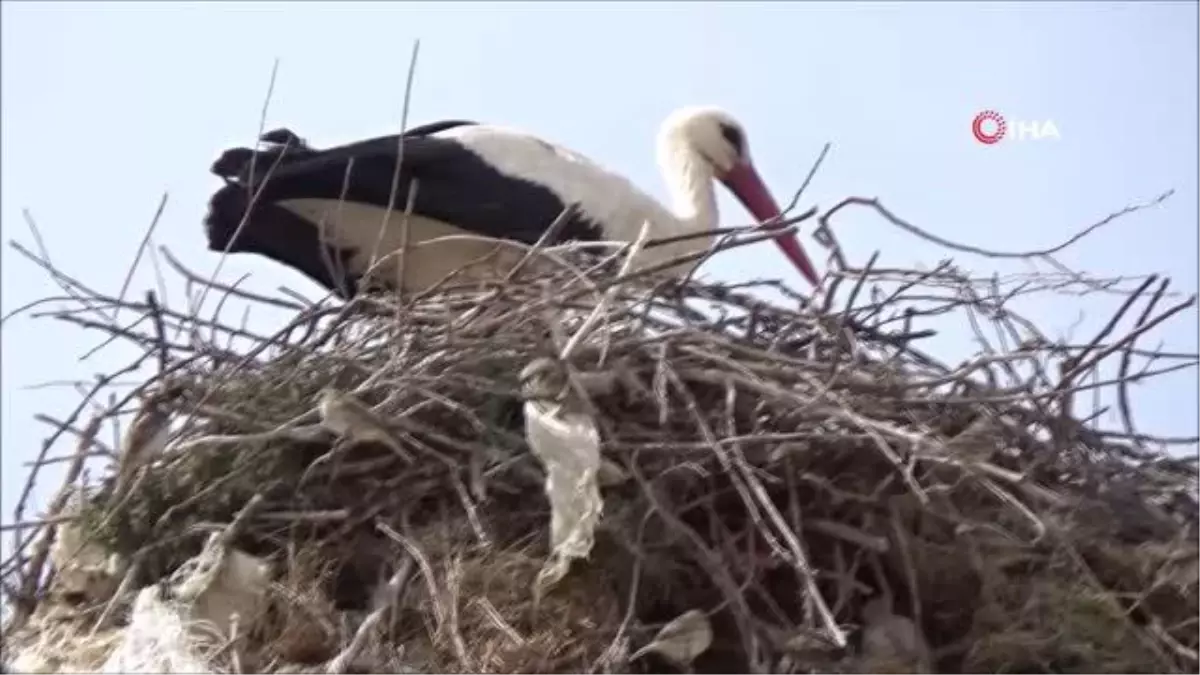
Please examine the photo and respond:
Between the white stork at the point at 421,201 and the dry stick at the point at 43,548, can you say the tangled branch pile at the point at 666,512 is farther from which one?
the white stork at the point at 421,201

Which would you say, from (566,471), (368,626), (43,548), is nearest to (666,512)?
(566,471)

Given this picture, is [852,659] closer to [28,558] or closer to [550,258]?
[550,258]

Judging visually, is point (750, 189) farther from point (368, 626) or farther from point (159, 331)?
point (368, 626)

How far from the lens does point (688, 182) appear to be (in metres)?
4.34

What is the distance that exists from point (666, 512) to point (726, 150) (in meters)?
2.36

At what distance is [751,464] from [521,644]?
1.23ft

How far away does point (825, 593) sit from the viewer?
90.2 inches

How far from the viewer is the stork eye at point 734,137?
4.50 m

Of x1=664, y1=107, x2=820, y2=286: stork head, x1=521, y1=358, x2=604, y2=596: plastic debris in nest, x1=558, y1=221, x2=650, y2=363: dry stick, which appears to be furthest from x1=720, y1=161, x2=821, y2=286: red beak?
x1=521, y1=358, x2=604, y2=596: plastic debris in nest

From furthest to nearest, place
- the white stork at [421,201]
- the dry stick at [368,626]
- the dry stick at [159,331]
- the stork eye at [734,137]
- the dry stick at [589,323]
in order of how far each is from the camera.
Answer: the stork eye at [734,137], the white stork at [421,201], the dry stick at [159,331], the dry stick at [589,323], the dry stick at [368,626]

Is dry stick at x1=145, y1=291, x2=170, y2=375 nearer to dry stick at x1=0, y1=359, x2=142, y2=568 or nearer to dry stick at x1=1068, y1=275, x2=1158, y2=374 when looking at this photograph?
dry stick at x1=0, y1=359, x2=142, y2=568

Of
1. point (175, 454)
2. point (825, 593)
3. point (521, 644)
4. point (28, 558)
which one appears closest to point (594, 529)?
point (521, 644)

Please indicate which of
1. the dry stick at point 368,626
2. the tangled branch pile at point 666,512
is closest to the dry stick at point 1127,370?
the tangled branch pile at point 666,512

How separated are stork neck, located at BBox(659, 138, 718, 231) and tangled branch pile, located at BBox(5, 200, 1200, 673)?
1.69m
